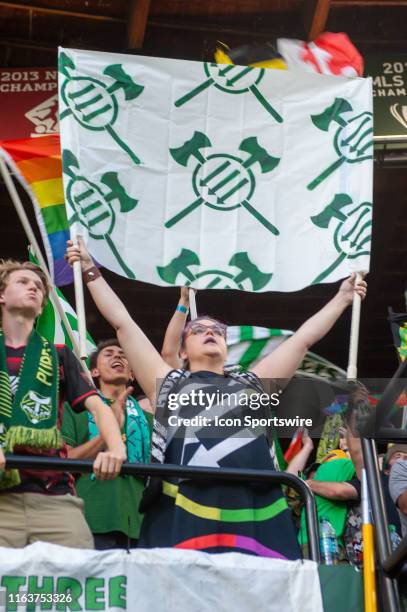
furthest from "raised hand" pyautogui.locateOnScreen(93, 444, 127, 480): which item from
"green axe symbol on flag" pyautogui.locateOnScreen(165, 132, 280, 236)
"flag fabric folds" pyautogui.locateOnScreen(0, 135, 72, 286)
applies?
"flag fabric folds" pyautogui.locateOnScreen(0, 135, 72, 286)

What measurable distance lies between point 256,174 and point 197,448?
3401 mm

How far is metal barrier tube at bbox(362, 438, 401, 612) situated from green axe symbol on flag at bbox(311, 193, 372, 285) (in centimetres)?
266

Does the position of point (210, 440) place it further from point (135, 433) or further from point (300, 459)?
point (300, 459)

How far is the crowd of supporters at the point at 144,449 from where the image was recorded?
5.00 metres

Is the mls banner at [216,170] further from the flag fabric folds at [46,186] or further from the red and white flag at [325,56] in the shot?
the flag fabric folds at [46,186]

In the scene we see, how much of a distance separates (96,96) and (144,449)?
3.26 metres

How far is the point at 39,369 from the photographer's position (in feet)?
17.0

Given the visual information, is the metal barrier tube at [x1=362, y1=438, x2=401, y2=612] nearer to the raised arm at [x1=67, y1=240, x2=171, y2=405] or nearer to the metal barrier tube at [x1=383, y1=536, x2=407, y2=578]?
the metal barrier tube at [x1=383, y1=536, x2=407, y2=578]

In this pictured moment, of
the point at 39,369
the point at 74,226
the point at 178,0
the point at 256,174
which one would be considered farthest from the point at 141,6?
the point at 39,369

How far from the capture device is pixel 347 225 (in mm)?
7980

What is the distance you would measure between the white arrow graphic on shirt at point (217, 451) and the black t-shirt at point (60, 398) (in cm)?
→ 57

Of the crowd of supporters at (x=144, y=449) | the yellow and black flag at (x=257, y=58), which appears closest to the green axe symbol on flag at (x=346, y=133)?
Result: the yellow and black flag at (x=257, y=58)

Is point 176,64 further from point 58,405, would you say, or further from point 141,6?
point 58,405

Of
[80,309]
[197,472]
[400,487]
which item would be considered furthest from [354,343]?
[197,472]
